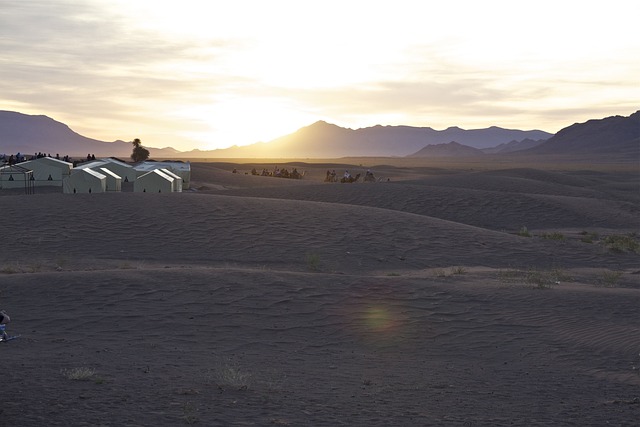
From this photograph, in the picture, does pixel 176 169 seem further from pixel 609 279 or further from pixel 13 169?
pixel 609 279

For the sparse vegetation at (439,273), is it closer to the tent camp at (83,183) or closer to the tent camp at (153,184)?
the tent camp at (153,184)

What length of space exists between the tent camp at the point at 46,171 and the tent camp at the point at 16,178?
1.54 m

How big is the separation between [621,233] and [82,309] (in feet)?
96.3

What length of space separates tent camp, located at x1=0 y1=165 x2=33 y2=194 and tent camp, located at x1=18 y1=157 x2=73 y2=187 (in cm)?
154

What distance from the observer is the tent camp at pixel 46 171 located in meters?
58.8

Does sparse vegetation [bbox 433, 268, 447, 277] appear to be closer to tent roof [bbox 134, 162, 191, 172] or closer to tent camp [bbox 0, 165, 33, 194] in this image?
tent camp [bbox 0, 165, 33, 194]

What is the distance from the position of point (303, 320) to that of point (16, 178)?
1788 inches

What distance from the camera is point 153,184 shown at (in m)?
51.8

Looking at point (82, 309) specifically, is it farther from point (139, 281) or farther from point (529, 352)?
point (529, 352)

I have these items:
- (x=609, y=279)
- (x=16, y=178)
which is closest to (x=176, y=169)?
(x=16, y=178)

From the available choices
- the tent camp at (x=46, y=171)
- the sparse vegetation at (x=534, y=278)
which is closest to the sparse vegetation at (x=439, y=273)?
the sparse vegetation at (x=534, y=278)

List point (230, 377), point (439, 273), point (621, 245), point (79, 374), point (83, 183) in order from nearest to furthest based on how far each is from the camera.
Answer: point (79, 374) < point (230, 377) < point (439, 273) < point (621, 245) < point (83, 183)

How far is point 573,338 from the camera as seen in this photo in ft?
52.6

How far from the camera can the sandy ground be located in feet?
36.5
